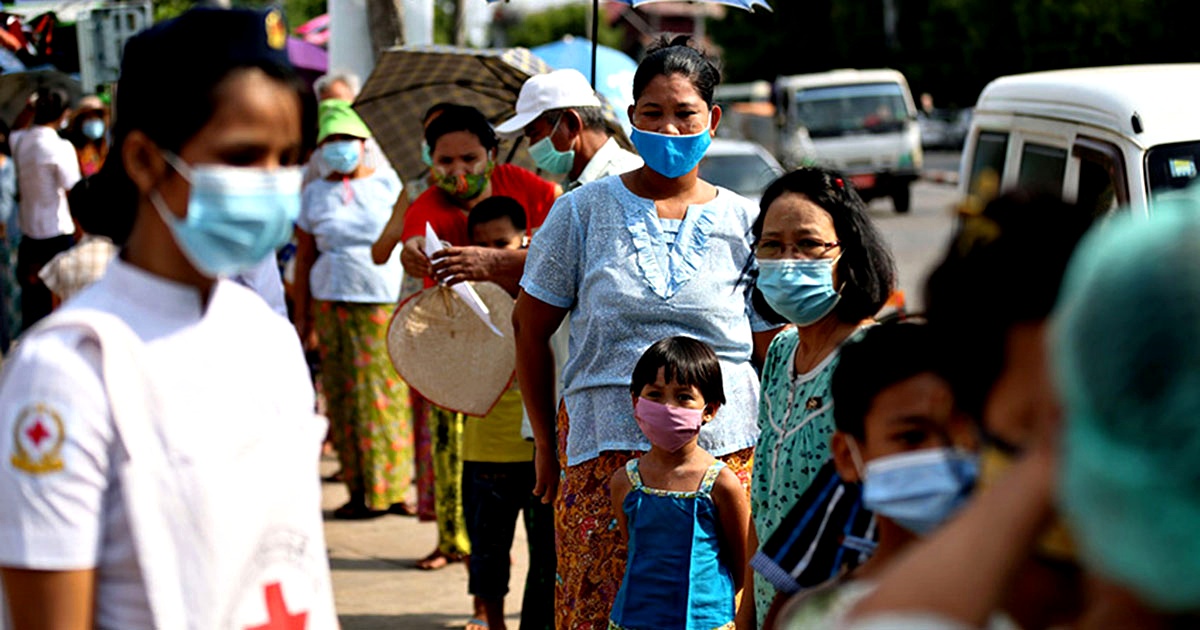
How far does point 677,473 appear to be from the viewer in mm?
4340

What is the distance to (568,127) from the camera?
568cm

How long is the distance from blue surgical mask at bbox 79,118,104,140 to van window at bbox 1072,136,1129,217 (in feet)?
31.7

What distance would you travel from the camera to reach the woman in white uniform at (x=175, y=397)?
202 cm

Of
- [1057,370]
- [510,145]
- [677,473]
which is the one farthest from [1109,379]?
[510,145]

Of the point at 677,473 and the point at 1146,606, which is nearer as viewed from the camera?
the point at 1146,606

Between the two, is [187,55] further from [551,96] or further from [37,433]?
[551,96]

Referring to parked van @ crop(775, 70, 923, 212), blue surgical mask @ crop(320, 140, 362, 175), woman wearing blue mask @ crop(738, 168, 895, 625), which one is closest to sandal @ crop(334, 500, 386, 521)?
blue surgical mask @ crop(320, 140, 362, 175)

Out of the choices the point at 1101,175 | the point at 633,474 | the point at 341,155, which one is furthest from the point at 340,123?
the point at 633,474

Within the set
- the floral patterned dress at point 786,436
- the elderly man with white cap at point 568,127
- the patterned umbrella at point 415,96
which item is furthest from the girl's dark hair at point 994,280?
the patterned umbrella at point 415,96

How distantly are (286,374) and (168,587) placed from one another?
15.0 inches

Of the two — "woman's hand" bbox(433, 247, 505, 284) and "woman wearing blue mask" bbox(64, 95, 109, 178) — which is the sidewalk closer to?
"woman's hand" bbox(433, 247, 505, 284)

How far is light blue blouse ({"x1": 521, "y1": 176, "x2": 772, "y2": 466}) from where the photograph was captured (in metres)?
4.45

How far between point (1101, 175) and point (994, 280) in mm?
4686

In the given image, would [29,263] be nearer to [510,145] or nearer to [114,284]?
[510,145]
